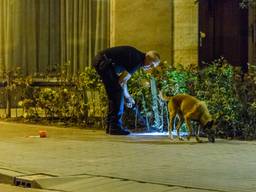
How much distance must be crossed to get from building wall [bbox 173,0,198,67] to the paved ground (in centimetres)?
401

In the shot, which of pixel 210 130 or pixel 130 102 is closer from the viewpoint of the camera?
pixel 210 130

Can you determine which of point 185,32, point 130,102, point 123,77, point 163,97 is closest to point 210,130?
point 163,97

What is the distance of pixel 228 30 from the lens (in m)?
18.5

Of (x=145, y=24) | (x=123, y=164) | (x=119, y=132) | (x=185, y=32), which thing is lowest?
(x=123, y=164)

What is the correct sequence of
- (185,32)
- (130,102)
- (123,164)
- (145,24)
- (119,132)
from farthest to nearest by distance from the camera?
(145,24), (185,32), (130,102), (119,132), (123,164)

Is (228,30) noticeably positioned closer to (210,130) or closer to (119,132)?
(119,132)

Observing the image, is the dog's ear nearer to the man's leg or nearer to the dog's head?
the dog's head

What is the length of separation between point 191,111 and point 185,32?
4751 millimetres

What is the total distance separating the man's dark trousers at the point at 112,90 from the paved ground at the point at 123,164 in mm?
416

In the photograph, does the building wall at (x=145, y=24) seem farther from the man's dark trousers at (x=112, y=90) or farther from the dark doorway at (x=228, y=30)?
the man's dark trousers at (x=112, y=90)

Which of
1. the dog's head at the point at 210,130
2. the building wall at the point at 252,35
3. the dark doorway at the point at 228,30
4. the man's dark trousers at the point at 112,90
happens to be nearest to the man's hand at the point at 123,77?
the man's dark trousers at the point at 112,90

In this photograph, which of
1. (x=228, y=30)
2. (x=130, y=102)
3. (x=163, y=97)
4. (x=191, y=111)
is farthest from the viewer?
(x=228, y=30)

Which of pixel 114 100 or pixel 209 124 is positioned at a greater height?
pixel 114 100

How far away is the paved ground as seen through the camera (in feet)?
28.0
